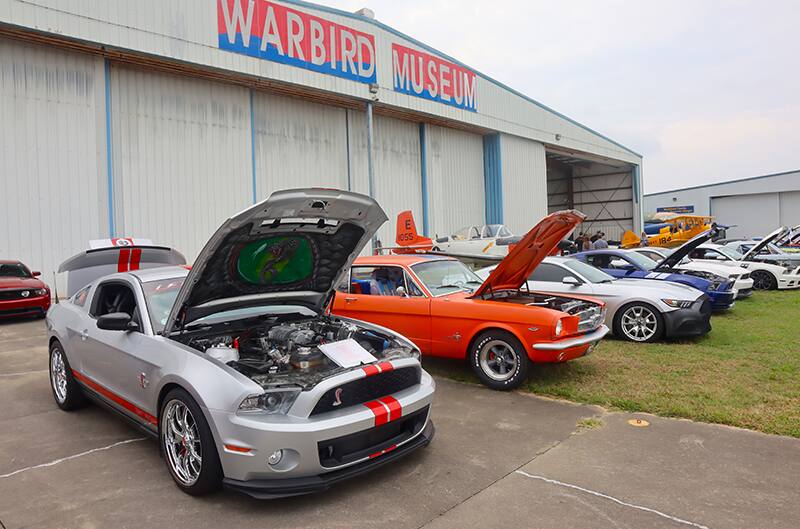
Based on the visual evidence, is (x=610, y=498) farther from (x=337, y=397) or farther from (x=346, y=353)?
(x=346, y=353)

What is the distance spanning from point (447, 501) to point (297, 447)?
100 centimetres

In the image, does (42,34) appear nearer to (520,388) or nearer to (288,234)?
(288,234)

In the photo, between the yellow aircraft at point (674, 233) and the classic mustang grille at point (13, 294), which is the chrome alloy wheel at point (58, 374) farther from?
the yellow aircraft at point (674, 233)

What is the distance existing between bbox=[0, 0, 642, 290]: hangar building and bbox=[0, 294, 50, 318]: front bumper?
3102mm

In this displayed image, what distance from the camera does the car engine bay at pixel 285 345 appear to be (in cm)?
363

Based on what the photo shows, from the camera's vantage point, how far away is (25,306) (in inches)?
433

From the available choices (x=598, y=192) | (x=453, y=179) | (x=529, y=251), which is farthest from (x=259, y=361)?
(x=598, y=192)

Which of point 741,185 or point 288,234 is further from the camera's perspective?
point 741,185

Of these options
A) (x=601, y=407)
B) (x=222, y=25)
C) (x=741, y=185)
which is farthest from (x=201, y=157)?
(x=741, y=185)

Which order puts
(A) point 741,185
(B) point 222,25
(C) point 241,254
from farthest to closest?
1. (A) point 741,185
2. (B) point 222,25
3. (C) point 241,254

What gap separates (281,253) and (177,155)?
523 inches

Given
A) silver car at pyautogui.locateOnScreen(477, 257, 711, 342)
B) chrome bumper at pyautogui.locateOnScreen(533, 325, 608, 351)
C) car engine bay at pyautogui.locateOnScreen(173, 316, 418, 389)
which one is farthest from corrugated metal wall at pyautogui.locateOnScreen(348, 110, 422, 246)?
car engine bay at pyautogui.locateOnScreen(173, 316, 418, 389)

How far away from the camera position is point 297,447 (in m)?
3.17

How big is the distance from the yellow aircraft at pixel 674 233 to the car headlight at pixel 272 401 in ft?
101
